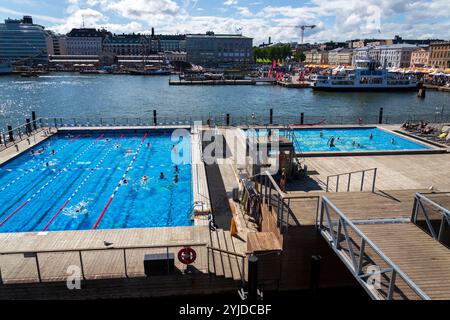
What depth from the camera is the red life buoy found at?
404 inches

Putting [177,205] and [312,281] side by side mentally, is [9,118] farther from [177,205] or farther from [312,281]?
[312,281]

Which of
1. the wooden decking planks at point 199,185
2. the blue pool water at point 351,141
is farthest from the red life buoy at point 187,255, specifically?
the blue pool water at point 351,141

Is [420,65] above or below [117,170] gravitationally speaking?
above

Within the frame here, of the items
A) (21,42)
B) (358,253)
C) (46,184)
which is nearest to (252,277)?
(358,253)

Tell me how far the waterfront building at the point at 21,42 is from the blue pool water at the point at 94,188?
643ft

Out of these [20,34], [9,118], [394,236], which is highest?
[20,34]

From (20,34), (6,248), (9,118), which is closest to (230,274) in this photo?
(6,248)

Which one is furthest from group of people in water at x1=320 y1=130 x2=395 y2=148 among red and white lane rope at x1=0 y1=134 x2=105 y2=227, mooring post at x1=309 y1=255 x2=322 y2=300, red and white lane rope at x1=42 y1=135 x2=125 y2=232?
mooring post at x1=309 y1=255 x2=322 y2=300

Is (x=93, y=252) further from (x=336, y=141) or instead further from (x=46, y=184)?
(x=336, y=141)

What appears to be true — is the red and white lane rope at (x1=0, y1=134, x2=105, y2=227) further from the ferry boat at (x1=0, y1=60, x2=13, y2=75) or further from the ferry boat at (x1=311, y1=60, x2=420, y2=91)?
the ferry boat at (x1=0, y1=60, x2=13, y2=75)

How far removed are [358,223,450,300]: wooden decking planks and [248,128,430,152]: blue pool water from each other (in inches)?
686

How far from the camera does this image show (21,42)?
197m

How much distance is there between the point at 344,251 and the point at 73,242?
930 cm
